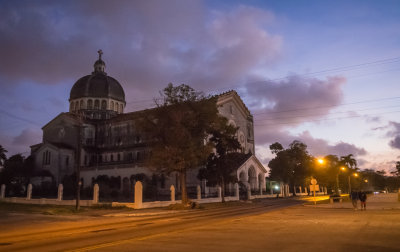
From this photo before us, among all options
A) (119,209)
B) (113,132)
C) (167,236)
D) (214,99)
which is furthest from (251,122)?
(167,236)

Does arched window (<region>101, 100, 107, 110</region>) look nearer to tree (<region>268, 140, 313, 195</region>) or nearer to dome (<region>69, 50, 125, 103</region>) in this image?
dome (<region>69, 50, 125, 103</region>)

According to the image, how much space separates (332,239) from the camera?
10750 mm

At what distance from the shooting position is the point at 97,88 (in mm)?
64688

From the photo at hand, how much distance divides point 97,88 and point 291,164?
4149 centimetres

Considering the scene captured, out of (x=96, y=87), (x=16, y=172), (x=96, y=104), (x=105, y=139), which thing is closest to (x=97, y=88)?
(x=96, y=87)

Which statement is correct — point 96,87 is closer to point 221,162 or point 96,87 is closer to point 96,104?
point 96,104

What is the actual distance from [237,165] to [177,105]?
19791mm

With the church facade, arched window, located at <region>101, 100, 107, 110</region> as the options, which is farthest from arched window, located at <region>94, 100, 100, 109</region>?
arched window, located at <region>101, 100, 107, 110</region>

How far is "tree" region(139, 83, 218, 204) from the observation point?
1193 inches

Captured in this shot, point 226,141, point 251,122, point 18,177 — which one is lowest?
point 18,177

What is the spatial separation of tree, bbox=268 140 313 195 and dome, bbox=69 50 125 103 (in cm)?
3417

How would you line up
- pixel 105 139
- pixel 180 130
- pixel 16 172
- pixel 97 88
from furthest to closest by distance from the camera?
pixel 97 88
pixel 105 139
pixel 16 172
pixel 180 130

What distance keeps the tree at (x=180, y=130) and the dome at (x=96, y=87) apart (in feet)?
116

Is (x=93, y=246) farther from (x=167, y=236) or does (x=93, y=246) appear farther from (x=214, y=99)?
(x=214, y=99)
